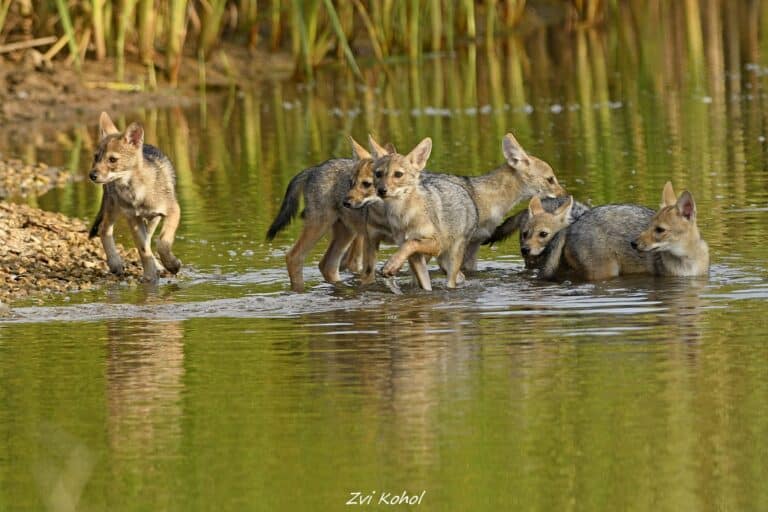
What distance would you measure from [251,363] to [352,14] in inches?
878

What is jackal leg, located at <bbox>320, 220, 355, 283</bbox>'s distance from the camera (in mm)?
14750

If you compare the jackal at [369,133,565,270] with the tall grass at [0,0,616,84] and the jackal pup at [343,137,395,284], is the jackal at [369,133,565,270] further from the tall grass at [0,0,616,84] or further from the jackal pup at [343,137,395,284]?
the tall grass at [0,0,616,84]

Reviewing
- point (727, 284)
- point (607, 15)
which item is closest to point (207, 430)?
point (727, 284)

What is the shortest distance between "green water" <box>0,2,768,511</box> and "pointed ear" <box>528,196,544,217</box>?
57cm

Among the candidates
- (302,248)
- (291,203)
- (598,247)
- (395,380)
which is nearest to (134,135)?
(291,203)

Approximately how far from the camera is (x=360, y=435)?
8.63m

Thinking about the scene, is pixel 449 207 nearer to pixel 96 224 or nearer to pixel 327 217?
pixel 327 217

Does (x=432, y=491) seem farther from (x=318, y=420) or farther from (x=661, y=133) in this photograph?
(x=661, y=133)

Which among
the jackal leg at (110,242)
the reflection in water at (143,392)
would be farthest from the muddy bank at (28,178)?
the reflection in water at (143,392)

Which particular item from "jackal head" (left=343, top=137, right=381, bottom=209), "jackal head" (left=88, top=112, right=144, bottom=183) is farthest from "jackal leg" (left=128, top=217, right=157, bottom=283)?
"jackal head" (left=343, top=137, right=381, bottom=209)

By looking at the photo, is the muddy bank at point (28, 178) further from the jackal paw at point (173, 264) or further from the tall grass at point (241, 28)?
the jackal paw at point (173, 264)

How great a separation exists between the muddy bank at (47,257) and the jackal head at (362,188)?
244 cm

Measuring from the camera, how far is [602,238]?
14.0 meters

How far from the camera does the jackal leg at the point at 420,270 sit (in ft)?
45.8
